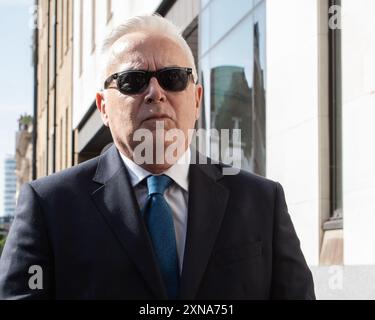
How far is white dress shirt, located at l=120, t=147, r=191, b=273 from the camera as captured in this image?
292 centimetres

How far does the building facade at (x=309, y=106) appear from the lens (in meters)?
8.76

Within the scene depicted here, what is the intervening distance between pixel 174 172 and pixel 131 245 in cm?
32

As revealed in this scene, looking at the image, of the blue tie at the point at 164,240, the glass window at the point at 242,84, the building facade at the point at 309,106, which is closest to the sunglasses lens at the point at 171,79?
the blue tie at the point at 164,240

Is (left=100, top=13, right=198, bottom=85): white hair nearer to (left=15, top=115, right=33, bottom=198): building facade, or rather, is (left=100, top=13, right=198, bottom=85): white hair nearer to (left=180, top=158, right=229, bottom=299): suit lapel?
(left=180, top=158, right=229, bottom=299): suit lapel

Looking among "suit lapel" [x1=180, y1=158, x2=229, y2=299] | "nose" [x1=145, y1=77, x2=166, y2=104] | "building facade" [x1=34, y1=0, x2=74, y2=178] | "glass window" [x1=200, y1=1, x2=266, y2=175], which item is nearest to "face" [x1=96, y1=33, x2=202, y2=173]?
"nose" [x1=145, y1=77, x2=166, y2=104]

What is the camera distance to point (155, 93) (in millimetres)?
2922

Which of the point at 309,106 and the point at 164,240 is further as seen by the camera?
the point at 309,106

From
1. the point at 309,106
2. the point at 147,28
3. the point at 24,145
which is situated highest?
the point at 24,145

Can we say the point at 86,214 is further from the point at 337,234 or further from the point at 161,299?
the point at 337,234

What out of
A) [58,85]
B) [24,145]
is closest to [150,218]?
[58,85]

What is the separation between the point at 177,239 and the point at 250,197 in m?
0.32

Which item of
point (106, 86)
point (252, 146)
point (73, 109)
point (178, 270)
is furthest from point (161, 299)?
point (73, 109)

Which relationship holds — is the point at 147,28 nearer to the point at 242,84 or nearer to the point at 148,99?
the point at 148,99
